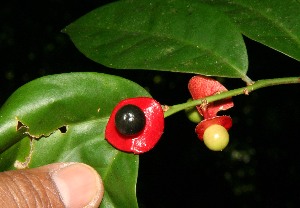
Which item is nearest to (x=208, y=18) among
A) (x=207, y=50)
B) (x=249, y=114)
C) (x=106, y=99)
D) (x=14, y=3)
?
(x=207, y=50)

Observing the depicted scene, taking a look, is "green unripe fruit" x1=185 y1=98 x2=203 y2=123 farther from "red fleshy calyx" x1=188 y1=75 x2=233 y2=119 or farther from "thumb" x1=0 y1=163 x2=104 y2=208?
"thumb" x1=0 y1=163 x2=104 y2=208

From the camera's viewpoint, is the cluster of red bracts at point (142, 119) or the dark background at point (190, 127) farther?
the dark background at point (190, 127)

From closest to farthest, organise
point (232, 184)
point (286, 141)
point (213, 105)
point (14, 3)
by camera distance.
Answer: point (213, 105) < point (14, 3) < point (286, 141) < point (232, 184)

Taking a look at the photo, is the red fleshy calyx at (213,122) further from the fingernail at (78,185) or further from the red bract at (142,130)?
the fingernail at (78,185)

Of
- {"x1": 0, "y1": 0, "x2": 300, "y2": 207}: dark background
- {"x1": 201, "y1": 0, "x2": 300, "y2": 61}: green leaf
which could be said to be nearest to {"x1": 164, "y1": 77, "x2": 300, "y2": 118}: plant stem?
{"x1": 201, "y1": 0, "x2": 300, "y2": 61}: green leaf

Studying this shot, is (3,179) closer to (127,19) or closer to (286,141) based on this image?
(127,19)

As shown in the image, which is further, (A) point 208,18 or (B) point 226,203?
(B) point 226,203

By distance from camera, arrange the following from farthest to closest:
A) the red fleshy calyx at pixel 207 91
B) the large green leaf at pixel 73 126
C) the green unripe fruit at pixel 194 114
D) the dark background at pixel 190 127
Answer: the dark background at pixel 190 127, the green unripe fruit at pixel 194 114, the red fleshy calyx at pixel 207 91, the large green leaf at pixel 73 126

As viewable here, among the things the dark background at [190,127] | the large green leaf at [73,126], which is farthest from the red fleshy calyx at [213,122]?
the dark background at [190,127]
